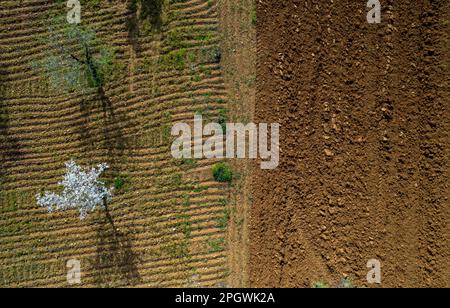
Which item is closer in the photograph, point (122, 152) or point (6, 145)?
point (122, 152)

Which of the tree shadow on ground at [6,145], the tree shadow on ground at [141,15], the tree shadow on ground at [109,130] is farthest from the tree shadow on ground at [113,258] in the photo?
the tree shadow on ground at [141,15]

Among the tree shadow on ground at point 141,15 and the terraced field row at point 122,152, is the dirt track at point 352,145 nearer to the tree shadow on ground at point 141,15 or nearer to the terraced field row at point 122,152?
the terraced field row at point 122,152

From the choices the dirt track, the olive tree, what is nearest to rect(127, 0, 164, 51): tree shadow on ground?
the olive tree

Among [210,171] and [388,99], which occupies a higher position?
[388,99]

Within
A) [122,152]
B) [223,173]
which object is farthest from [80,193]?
[223,173]

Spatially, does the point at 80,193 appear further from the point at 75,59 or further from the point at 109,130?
the point at 75,59
